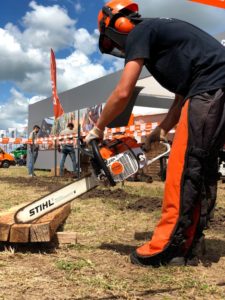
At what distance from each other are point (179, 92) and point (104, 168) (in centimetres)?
79

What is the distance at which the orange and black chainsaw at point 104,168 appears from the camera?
303 cm

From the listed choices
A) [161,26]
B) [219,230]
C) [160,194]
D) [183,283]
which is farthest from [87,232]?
[160,194]

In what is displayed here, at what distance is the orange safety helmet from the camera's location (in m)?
3.02

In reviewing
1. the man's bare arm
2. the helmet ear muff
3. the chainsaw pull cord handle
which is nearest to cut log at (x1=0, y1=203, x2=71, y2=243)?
the chainsaw pull cord handle

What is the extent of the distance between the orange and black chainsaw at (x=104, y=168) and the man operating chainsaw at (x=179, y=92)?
0.43 ft

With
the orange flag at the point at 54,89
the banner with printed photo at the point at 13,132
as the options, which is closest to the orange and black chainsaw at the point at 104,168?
the orange flag at the point at 54,89

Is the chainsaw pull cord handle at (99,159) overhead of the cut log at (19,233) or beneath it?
overhead

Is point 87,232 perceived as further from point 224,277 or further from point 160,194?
point 160,194

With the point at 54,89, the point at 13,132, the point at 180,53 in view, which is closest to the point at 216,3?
the point at 180,53

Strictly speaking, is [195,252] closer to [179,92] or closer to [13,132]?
[179,92]

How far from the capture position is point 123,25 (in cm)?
301

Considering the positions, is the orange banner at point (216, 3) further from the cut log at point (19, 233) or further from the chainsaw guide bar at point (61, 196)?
the cut log at point (19, 233)

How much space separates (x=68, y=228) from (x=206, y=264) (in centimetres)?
178

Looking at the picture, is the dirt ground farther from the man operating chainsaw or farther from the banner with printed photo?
the banner with printed photo
